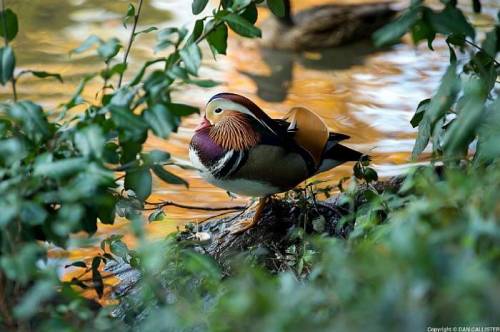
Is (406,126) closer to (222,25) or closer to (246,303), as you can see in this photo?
(222,25)

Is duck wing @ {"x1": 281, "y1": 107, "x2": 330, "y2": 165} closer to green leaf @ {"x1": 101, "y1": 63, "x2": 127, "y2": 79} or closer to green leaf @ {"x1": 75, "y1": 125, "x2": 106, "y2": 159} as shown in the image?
green leaf @ {"x1": 101, "y1": 63, "x2": 127, "y2": 79}

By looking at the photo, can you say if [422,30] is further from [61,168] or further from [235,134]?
[61,168]

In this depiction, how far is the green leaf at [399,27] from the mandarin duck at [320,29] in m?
5.30

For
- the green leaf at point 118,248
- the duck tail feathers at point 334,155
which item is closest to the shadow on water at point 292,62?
the duck tail feathers at point 334,155

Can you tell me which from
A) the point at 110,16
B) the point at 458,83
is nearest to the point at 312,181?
the point at 458,83

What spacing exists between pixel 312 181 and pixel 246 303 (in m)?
2.19

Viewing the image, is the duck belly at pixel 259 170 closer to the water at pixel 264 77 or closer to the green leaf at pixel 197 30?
the green leaf at pixel 197 30

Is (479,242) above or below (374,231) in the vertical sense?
above

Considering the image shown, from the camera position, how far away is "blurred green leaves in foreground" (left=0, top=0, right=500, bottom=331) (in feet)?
4.90

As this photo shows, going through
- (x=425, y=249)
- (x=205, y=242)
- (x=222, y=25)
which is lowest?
(x=205, y=242)

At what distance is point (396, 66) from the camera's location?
704cm

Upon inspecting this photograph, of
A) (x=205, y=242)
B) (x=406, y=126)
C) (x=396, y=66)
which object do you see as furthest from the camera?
(x=396, y=66)

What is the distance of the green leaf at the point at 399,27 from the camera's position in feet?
7.47

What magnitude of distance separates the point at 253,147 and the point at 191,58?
0.96 metres
